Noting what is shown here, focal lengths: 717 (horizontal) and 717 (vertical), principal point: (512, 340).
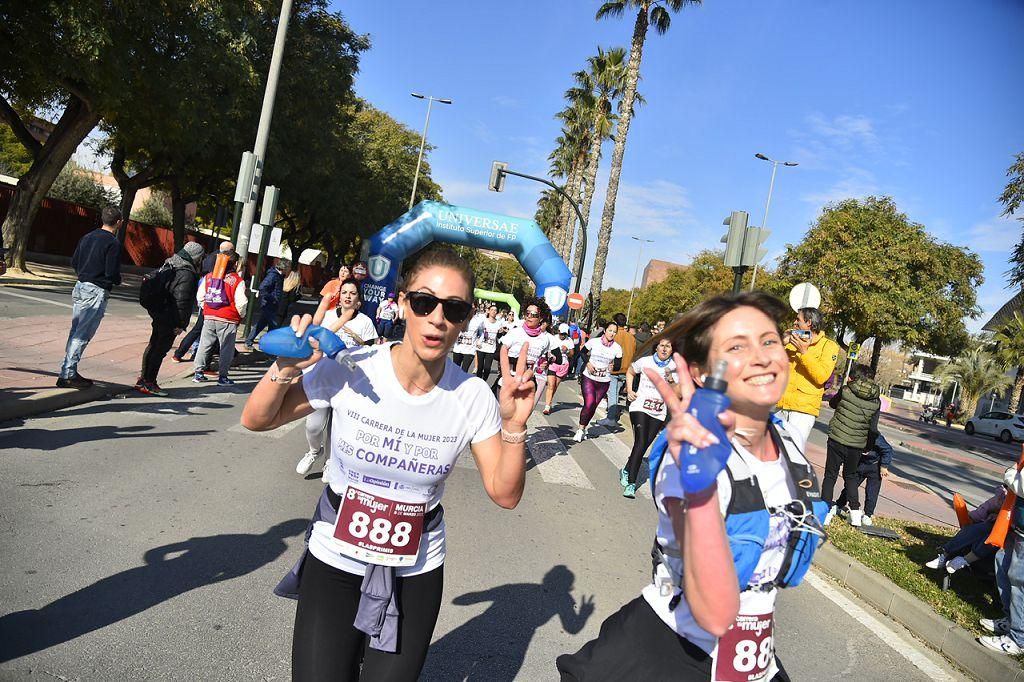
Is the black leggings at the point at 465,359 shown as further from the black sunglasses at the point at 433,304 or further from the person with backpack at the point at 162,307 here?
the black sunglasses at the point at 433,304

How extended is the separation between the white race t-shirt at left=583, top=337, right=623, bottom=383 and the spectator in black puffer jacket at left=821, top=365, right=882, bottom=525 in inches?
137

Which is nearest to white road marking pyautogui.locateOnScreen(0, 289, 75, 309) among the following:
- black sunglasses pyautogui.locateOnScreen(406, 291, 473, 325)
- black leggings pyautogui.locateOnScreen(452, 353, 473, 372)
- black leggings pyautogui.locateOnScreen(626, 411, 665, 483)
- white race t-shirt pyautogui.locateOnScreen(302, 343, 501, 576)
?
black leggings pyautogui.locateOnScreen(452, 353, 473, 372)

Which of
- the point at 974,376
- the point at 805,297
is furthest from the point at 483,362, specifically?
the point at 974,376

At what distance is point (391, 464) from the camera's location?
2.29 m

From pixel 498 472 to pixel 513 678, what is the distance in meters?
1.54

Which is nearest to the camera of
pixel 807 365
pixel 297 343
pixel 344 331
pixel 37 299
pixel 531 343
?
pixel 297 343

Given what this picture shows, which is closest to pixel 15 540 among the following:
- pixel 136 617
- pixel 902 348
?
A: pixel 136 617

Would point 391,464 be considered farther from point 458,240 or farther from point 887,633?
point 458,240

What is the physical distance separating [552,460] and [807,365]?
328cm

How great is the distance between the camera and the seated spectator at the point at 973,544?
18.5ft

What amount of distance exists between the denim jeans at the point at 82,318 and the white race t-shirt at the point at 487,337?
5.69m

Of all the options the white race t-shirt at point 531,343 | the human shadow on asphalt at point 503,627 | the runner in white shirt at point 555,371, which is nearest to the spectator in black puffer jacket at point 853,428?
the white race t-shirt at point 531,343

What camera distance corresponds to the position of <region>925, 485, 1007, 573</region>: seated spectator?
5648 mm

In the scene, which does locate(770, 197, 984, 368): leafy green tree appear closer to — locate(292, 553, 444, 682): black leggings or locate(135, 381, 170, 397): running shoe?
locate(135, 381, 170, 397): running shoe
